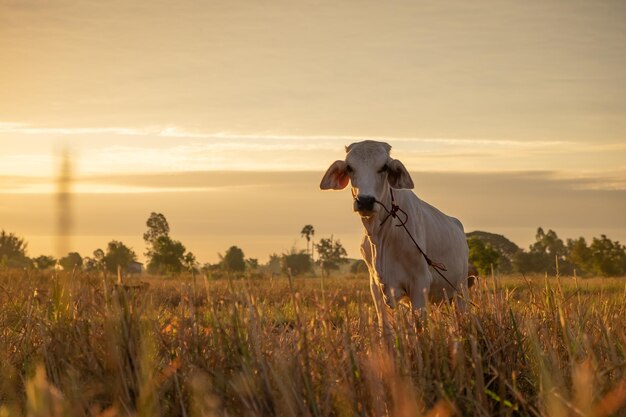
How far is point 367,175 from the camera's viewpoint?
7621 mm

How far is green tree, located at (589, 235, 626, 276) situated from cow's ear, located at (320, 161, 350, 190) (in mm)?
63469

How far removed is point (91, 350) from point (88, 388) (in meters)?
0.29

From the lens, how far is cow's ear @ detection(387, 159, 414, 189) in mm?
7723

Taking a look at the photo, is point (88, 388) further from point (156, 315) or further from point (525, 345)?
point (525, 345)

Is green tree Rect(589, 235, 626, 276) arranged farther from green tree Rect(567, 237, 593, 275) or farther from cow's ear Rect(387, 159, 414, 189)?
cow's ear Rect(387, 159, 414, 189)

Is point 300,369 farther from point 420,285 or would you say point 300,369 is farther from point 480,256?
point 480,256

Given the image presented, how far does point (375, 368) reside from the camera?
12.9 feet

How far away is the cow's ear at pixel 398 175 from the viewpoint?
7.72 m

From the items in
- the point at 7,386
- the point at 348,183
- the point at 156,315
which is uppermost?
the point at 348,183

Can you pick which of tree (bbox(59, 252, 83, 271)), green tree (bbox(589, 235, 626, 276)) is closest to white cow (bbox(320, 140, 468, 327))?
tree (bbox(59, 252, 83, 271))

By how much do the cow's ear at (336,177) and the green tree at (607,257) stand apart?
63469mm

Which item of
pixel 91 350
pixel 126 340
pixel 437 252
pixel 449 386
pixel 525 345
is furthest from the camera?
pixel 437 252

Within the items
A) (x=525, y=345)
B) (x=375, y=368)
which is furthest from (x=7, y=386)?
(x=525, y=345)

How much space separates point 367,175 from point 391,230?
1.02 m
